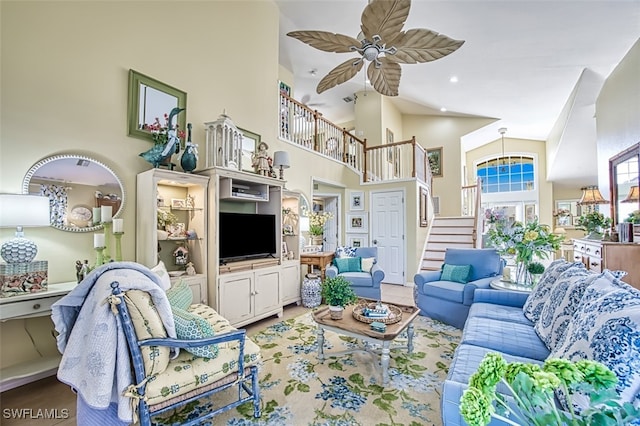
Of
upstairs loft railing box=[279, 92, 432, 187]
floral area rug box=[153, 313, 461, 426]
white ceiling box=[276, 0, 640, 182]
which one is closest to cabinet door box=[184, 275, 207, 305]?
floral area rug box=[153, 313, 461, 426]

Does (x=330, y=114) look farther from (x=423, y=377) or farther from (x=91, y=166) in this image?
(x=423, y=377)

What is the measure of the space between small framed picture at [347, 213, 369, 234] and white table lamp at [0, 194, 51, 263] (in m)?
5.53

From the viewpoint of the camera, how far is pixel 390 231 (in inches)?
253

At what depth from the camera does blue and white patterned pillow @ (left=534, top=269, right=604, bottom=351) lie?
5.78ft

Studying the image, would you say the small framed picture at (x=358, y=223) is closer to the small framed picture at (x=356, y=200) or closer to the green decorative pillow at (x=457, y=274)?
the small framed picture at (x=356, y=200)

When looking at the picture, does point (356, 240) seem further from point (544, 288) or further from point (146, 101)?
point (146, 101)

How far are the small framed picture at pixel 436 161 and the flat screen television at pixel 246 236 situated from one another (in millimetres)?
6713

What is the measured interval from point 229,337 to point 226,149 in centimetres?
237

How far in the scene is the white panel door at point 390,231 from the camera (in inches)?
246

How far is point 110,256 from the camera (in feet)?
8.95

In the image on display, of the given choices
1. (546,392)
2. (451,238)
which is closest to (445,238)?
(451,238)

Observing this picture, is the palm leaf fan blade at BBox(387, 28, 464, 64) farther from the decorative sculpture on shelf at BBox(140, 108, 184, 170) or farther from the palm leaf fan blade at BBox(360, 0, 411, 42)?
the decorative sculpture on shelf at BBox(140, 108, 184, 170)

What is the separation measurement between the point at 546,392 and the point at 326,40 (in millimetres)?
2955

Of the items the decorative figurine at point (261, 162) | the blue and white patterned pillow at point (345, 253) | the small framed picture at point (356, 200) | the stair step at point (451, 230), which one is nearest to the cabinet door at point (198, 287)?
the decorative figurine at point (261, 162)
